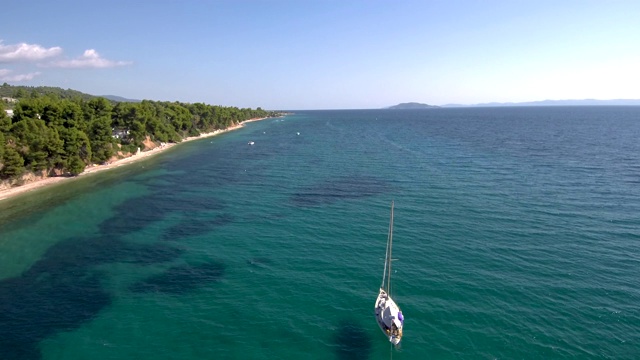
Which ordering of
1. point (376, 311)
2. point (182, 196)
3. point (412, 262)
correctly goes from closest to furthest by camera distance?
point (376, 311), point (412, 262), point (182, 196)

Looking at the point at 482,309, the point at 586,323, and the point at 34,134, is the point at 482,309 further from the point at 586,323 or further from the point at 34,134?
the point at 34,134

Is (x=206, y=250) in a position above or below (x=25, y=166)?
below

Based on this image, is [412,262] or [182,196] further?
[182,196]

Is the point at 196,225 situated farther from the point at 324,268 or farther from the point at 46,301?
the point at 324,268

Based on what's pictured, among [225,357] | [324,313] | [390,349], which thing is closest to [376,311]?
[390,349]

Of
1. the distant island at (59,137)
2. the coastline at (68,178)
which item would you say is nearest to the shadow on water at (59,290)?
the coastline at (68,178)

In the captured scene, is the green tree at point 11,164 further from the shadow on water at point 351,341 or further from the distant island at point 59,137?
the shadow on water at point 351,341

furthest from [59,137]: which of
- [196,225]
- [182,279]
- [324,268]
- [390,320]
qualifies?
[390,320]
